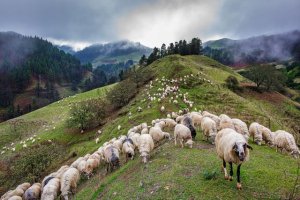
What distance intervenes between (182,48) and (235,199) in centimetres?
12235

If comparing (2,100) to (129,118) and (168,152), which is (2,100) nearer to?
(129,118)

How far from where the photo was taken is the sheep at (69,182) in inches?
889

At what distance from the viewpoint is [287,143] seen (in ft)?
72.3

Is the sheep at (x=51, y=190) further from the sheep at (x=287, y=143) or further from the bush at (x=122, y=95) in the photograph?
the bush at (x=122, y=95)

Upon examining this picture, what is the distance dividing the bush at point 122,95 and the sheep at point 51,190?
1871 inches

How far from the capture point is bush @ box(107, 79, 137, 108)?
71062mm

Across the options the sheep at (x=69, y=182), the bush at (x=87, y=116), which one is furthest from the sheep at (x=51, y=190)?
the bush at (x=87, y=116)

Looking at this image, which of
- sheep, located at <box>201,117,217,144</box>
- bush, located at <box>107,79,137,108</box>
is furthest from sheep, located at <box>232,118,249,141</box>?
bush, located at <box>107,79,137,108</box>

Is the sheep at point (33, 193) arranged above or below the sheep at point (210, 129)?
below

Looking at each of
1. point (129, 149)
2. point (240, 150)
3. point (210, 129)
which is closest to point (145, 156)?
point (129, 149)

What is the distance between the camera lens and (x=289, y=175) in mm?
15336

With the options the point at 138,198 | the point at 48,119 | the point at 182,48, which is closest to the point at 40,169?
the point at 138,198

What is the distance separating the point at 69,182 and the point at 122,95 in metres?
48.6

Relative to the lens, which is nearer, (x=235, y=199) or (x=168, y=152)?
(x=235, y=199)
